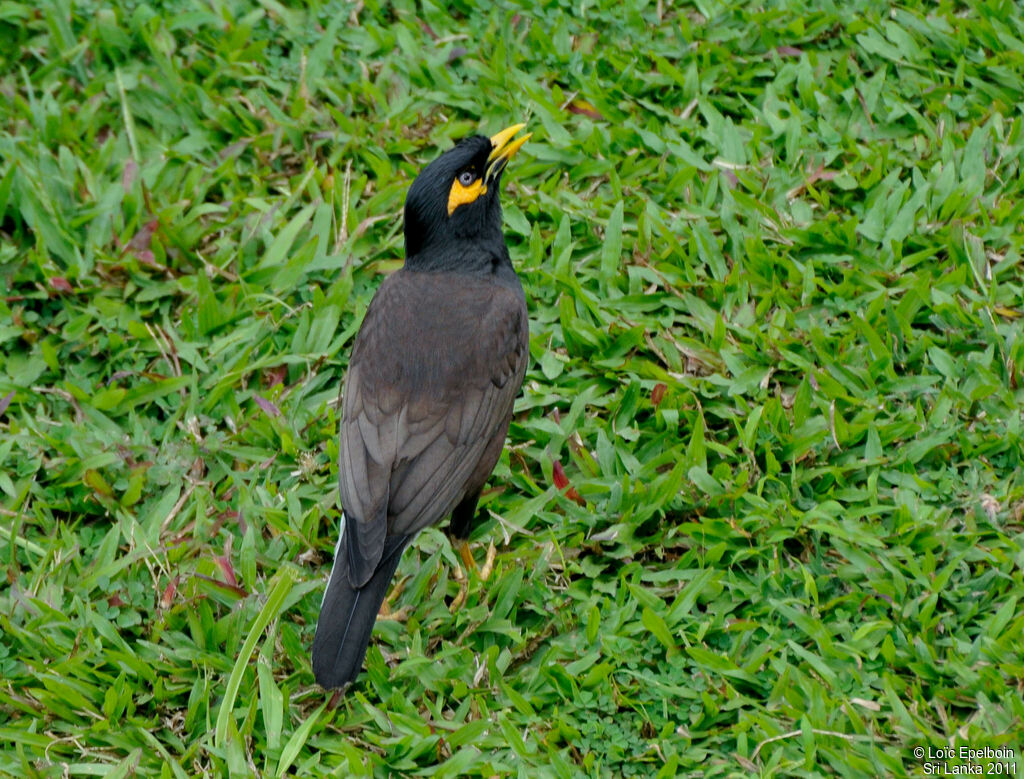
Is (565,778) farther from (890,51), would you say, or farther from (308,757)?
(890,51)

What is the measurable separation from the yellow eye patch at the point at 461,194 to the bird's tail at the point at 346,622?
4.53 feet

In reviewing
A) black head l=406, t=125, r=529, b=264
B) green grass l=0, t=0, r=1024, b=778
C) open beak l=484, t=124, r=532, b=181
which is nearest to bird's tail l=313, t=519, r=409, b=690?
green grass l=0, t=0, r=1024, b=778

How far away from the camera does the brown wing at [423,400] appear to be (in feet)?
13.1

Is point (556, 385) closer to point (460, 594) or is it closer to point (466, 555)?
point (466, 555)

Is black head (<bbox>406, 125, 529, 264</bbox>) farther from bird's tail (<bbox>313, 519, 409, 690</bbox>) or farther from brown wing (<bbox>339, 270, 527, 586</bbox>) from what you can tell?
bird's tail (<bbox>313, 519, 409, 690</bbox>)

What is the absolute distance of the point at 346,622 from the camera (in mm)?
3848

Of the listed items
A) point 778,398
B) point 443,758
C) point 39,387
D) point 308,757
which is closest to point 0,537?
point 39,387

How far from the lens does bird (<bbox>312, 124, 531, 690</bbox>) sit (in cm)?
389

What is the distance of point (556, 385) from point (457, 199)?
36.5 inches

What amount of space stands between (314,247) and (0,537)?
185cm

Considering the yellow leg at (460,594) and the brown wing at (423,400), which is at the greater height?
the brown wing at (423,400)

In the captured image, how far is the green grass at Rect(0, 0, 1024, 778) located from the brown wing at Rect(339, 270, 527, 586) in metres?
0.42

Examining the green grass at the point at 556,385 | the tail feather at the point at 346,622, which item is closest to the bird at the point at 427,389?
the tail feather at the point at 346,622

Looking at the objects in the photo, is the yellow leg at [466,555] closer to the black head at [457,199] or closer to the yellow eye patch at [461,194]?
the black head at [457,199]
